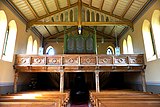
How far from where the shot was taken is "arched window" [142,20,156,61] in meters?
8.04

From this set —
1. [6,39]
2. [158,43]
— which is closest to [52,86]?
[6,39]

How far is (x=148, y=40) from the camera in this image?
8266 millimetres

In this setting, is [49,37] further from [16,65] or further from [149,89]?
[149,89]

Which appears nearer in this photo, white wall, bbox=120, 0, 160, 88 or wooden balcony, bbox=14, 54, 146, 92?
white wall, bbox=120, 0, 160, 88

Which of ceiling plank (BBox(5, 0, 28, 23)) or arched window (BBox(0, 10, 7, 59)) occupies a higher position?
ceiling plank (BBox(5, 0, 28, 23))

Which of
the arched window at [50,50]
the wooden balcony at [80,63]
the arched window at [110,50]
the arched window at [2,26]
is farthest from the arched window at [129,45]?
the arched window at [2,26]

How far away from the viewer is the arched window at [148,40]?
804cm

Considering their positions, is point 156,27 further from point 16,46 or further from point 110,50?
point 16,46

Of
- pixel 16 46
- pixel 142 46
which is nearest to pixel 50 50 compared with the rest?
pixel 16 46

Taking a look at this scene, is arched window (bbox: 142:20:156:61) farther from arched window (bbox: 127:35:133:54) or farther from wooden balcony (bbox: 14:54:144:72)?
arched window (bbox: 127:35:133:54)

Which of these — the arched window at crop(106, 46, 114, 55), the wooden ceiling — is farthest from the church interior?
the arched window at crop(106, 46, 114, 55)

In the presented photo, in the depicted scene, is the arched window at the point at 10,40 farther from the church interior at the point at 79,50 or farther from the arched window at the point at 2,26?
the arched window at the point at 2,26

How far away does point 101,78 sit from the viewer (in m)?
11.4

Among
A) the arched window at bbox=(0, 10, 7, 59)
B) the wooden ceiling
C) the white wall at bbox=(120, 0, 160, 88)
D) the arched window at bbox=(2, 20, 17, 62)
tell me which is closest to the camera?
the white wall at bbox=(120, 0, 160, 88)
